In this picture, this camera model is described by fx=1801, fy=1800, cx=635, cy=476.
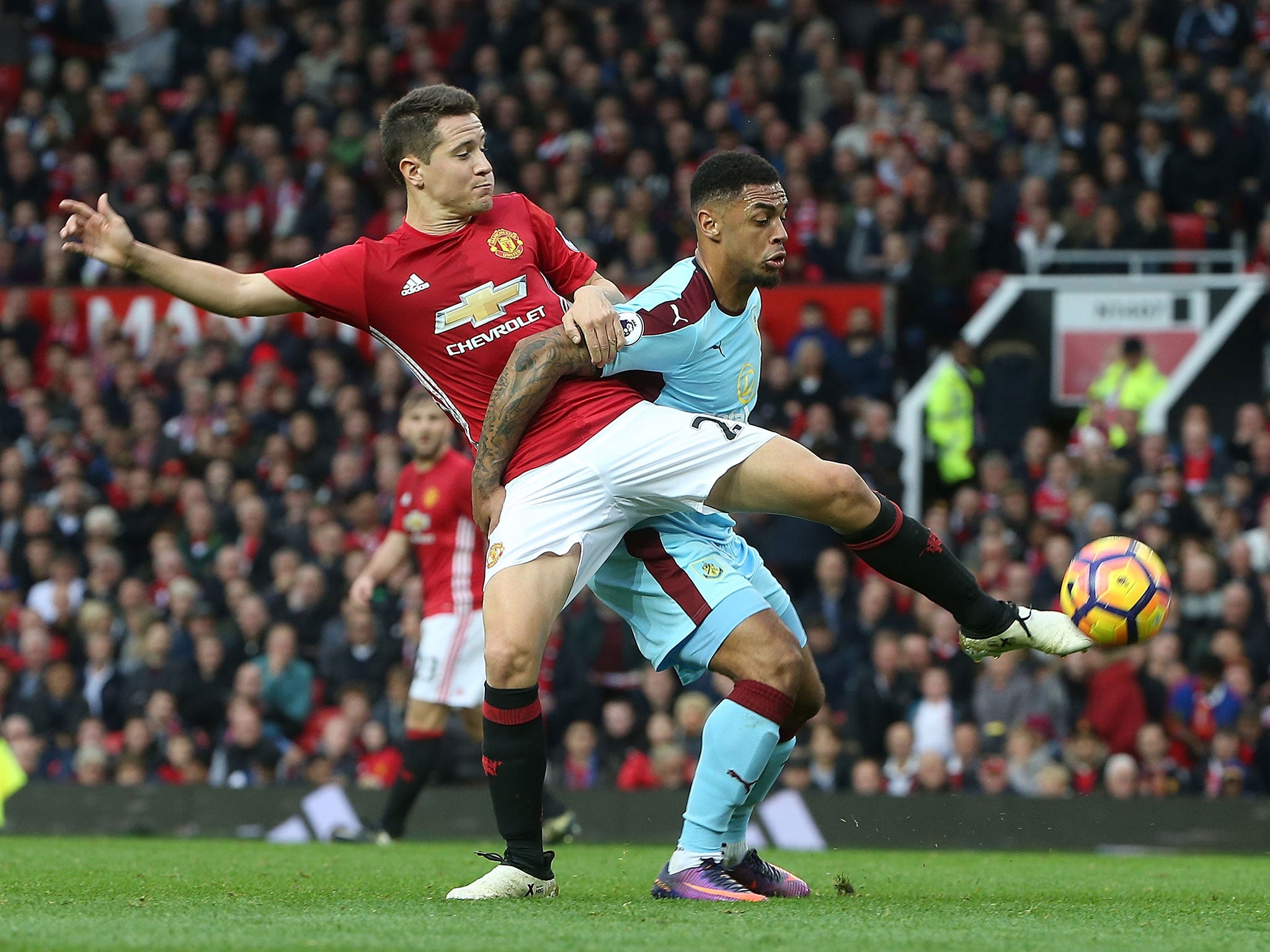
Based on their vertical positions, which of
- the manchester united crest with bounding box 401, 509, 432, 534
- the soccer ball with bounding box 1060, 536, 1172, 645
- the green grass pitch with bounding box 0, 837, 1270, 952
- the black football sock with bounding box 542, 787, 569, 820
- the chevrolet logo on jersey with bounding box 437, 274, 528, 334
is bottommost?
the black football sock with bounding box 542, 787, 569, 820

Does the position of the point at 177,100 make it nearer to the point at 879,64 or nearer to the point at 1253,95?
the point at 879,64

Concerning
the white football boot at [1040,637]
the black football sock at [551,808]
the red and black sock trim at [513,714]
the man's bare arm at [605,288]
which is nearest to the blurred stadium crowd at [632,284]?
the black football sock at [551,808]

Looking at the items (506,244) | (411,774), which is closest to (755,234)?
(506,244)

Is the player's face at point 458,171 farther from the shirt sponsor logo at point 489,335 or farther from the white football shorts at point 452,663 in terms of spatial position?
the white football shorts at point 452,663

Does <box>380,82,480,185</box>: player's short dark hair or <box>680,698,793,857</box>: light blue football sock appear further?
<box>380,82,480,185</box>: player's short dark hair

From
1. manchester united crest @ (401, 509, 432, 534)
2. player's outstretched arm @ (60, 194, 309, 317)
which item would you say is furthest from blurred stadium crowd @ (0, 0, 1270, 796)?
player's outstretched arm @ (60, 194, 309, 317)

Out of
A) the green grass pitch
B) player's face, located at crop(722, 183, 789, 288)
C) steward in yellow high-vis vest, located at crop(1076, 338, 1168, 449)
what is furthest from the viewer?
steward in yellow high-vis vest, located at crop(1076, 338, 1168, 449)

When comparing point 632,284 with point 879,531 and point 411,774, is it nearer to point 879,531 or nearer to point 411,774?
point 411,774

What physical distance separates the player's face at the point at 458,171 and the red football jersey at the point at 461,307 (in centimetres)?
9

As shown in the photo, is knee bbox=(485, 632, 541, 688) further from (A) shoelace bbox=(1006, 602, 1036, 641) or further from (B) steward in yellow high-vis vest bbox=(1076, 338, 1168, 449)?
(B) steward in yellow high-vis vest bbox=(1076, 338, 1168, 449)

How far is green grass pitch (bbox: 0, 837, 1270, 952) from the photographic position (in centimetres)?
443

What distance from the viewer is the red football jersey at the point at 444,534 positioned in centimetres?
953

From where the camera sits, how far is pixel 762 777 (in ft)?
19.4

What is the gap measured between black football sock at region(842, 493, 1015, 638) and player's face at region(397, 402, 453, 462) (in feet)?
14.1
